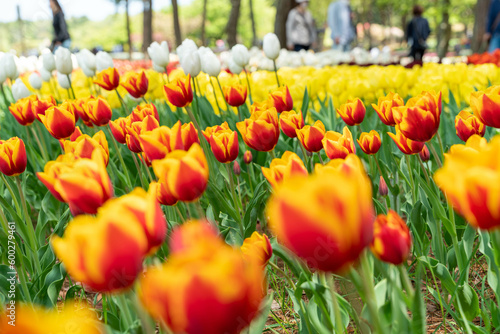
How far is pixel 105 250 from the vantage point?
67 centimetres

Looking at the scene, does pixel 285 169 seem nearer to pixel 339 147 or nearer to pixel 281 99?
pixel 339 147

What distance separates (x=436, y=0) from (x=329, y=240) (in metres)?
20.7

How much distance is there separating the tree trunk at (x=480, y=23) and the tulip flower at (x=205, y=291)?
34.9 feet

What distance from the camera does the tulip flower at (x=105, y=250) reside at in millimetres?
670

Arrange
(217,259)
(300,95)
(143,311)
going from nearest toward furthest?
(217,259), (143,311), (300,95)

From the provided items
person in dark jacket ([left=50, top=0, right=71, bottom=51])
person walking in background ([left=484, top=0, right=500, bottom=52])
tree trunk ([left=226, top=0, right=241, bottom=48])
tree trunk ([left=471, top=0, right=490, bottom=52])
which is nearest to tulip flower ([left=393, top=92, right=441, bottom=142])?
person walking in background ([left=484, top=0, right=500, bottom=52])

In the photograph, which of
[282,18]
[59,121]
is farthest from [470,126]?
[282,18]

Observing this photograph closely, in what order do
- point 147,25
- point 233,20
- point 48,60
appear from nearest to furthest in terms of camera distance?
point 48,60, point 233,20, point 147,25

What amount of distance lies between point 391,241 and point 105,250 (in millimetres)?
538

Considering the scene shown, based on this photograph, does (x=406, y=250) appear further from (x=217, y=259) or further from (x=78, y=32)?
(x=78, y=32)

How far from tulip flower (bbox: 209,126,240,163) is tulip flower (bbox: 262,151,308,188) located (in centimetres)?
51

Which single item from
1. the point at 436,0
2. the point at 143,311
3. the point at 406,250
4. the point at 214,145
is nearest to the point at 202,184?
the point at 143,311

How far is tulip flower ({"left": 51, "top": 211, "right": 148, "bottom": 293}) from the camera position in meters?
0.67

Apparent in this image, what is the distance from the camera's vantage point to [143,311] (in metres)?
0.80
